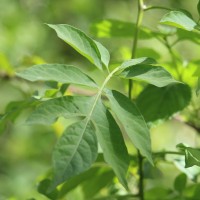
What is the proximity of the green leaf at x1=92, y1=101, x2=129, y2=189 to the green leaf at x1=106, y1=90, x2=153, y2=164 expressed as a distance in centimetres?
2

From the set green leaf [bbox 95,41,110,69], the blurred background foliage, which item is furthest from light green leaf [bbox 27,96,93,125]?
the blurred background foliage

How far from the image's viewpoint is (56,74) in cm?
107

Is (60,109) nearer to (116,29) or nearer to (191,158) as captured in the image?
(191,158)

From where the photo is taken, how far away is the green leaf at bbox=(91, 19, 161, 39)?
153cm

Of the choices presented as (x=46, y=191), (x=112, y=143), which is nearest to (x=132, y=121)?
(x=112, y=143)

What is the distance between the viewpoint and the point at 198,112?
1.72 m

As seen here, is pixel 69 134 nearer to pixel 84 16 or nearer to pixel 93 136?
pixel 93 136

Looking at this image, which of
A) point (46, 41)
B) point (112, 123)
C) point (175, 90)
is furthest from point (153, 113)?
point (46, 41)

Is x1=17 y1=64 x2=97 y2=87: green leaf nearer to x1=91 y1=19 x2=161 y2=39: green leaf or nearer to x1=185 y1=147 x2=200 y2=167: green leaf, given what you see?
x1=185 y1=147 x2=200 y2=167: green leaf

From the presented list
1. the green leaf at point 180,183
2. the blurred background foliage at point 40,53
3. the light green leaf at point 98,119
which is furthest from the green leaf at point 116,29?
the blurred background foliage at point 40,53

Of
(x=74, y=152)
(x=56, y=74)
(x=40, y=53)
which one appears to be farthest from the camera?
(x=40, y=53)

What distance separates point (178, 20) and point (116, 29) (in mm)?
473

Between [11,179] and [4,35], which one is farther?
[4,35]

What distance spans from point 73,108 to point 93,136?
8cm
